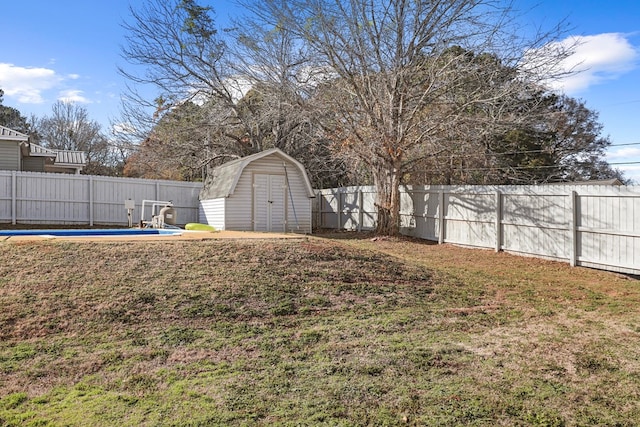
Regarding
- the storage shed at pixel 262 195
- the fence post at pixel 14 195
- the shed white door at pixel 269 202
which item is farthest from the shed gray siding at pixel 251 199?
the fence post at pixel 14 195

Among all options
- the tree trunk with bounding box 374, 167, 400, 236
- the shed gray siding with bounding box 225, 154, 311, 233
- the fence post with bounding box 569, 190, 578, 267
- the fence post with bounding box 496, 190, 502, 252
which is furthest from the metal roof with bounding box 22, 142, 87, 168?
the fence post with bounding box 569, 190, 578, 267

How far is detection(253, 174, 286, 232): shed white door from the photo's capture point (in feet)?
54.2

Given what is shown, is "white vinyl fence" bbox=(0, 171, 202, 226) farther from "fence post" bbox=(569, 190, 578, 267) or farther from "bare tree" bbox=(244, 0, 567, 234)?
"fence post" bbox=(569, 190, 578, 267)

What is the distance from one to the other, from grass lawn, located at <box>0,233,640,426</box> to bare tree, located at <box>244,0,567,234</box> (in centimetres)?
669

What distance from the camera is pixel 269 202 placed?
16812 millimetres

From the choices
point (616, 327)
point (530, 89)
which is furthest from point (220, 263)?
point (530, 89)

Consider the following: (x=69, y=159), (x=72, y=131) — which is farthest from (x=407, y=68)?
(x=72, y=131)

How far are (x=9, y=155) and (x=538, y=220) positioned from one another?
18.9 metres

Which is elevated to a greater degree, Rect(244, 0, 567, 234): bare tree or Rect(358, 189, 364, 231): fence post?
Rect(244, 0, 567, 234): bare tree

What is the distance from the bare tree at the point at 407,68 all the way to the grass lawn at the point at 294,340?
6.69 m

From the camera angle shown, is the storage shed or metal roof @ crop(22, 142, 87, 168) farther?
metal roof @ crop(22, 142, 87, 168)

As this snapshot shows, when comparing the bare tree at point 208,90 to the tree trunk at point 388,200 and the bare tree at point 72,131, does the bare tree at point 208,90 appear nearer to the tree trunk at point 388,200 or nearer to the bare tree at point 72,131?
the tree trunk at point 388,200

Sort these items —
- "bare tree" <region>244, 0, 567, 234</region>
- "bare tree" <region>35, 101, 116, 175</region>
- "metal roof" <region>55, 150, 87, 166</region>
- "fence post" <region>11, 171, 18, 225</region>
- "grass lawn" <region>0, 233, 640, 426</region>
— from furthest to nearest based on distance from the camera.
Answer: "bare tree" <region>35, 101, 116, 175</region> < "metal roof" <region>55, 150, 87, 166</region> < "fence post" <region>11, 171, 18, 225</region> < "bare tree" <region>244, 0, 567, 234</region> < "grass lawn" <region>0, 233, 640, 426</region>

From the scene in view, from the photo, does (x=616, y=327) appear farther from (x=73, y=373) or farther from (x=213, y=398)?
(x=73, y=373)
